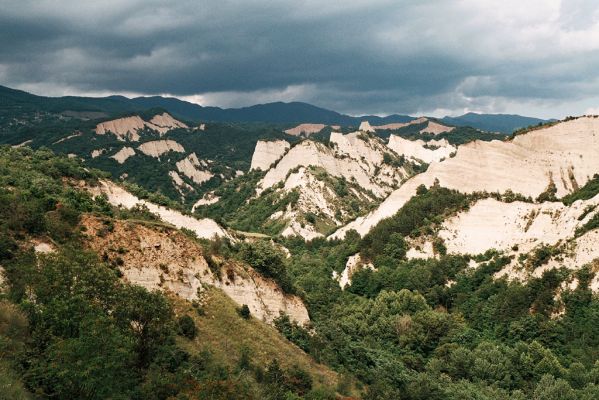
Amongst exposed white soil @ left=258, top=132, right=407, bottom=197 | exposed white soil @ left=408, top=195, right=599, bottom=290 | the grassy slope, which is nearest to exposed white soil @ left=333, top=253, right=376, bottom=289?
exposed white soil @ left=408, top=195, right=599, bottom=290

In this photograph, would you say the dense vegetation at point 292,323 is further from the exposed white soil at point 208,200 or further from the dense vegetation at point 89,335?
the exposed white soil at point 208,200

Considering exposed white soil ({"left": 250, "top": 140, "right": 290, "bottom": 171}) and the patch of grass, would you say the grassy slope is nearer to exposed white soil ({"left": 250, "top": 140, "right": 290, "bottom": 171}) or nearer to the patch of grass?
the patch of grass

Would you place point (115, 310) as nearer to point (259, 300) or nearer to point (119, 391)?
point (119, 391)

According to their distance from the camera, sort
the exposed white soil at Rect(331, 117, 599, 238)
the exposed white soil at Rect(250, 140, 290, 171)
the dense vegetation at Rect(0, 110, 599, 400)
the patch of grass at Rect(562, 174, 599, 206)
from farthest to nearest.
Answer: the exposed white soil at Rect(250, 140, 290, 171)
the exposed white soil at Rect(331, 117, 599, 238)
the patch of grass at Rect(562, 174, 599, 206)
the dense vegetation at Rect(0, 110, 599, 400)

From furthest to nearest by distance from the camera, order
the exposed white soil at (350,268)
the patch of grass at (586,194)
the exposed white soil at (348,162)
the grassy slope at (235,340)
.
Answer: the exposed white soil at (348,162)
the exposed white soil at (350,268)
the patch of grass at (586,194)
the grassy slope at (235,340)

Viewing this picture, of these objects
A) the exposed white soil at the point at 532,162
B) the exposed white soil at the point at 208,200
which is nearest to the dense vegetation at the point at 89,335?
the exposed white soil at the point at 532,162

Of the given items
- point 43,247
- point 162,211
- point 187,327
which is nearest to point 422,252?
point 162,211

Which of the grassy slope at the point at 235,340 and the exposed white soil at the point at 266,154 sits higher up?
the exposed white soil at the point at 266,154
